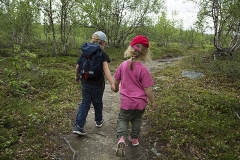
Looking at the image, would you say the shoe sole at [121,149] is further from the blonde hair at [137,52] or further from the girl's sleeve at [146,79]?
the blonde hair at [137,52]

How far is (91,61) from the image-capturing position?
508 centimetres

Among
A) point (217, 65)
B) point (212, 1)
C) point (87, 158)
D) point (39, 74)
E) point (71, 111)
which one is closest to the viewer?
point (87, 158)

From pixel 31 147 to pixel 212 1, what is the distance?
673 inches

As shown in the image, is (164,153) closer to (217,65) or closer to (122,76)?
(122,76)

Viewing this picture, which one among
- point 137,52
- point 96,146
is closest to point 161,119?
point 96,146

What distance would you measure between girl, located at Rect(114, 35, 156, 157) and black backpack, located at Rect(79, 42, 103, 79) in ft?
2.30

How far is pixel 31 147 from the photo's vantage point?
500 cm

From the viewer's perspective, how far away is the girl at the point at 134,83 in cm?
434

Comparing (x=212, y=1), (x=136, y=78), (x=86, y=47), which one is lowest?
(x=136, y=78)

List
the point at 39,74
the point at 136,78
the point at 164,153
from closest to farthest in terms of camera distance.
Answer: the point at 136,78 → the point at 164,153 → the point at 39,74

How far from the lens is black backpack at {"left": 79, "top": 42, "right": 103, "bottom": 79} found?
5.01m

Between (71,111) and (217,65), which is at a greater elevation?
(217,65)

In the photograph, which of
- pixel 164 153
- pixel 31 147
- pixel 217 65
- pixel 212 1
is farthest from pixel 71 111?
pixel 212 1

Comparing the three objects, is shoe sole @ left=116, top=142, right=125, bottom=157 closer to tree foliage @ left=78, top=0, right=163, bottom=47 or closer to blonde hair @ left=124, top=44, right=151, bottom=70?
blonde hair @ left=124, top=44, right=151, bottom=70
